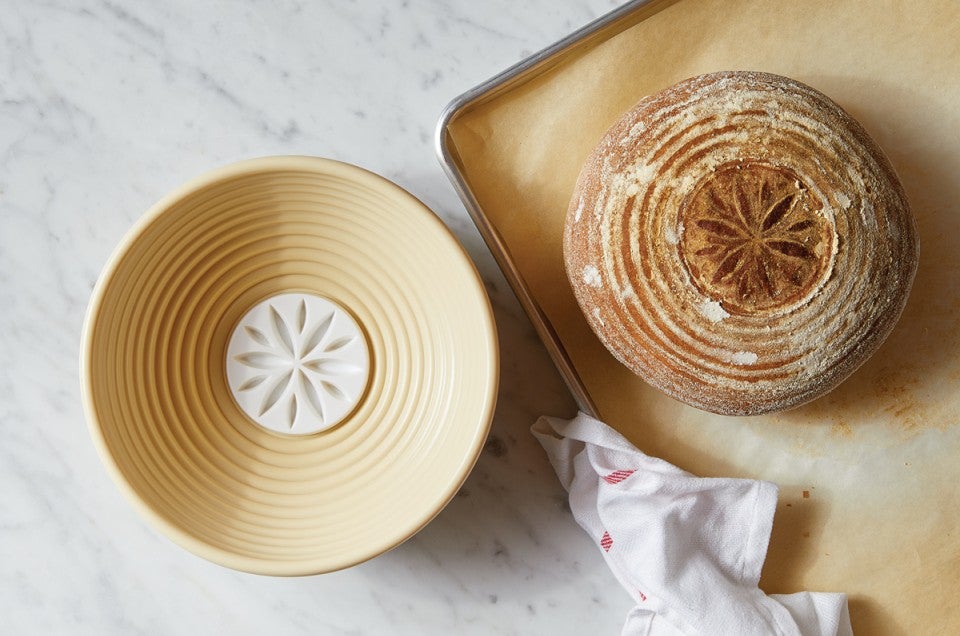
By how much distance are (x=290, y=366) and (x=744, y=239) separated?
363 mm

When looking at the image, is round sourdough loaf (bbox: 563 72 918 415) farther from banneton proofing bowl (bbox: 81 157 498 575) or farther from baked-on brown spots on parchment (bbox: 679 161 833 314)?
banneton proofing bowl (bbox: 81 157 498 575)

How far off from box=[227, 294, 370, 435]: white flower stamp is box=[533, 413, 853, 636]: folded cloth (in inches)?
6.6

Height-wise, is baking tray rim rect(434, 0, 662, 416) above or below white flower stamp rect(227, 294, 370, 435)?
above

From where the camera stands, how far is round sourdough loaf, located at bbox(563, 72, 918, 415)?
0.57 metres

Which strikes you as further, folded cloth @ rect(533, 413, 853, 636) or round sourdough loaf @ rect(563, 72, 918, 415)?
folded cloth @ rect(533, 413, 853, 636)

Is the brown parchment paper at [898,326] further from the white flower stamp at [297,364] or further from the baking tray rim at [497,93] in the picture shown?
the white flower stamp at [297,364]

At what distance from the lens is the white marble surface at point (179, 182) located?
707 millimetres

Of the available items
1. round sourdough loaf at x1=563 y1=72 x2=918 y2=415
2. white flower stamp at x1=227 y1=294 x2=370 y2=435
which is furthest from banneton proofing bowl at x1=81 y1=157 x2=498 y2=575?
round sourdough loaf at x1=563 y1=72 x2=918 y2=415

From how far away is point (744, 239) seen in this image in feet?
1.88

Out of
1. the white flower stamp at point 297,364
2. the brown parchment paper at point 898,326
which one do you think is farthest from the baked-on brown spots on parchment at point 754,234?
the white flower stamp at point 297,364

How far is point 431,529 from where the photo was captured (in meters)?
0.75

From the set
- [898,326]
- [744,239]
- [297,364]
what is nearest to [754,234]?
[744,239]

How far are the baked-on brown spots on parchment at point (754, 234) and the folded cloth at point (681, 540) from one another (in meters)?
0.17

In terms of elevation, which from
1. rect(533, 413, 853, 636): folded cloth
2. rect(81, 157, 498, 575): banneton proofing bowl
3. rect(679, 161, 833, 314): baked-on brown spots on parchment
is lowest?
rect(533, 413, 853, 636): folded cloth
